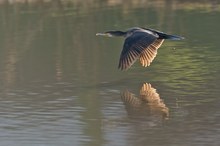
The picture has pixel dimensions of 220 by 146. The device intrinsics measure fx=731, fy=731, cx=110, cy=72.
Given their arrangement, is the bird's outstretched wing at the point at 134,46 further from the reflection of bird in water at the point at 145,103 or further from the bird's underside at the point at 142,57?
the reflection of bird in water at the point at 145,103

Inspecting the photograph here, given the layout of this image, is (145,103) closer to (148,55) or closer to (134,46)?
(134,46)

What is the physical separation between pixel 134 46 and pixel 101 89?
1.23 meters

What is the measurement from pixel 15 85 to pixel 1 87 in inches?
8.5

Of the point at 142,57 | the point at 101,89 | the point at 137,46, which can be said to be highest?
the point at 137,46

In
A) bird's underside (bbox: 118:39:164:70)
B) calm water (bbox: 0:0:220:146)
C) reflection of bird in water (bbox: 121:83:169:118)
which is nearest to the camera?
calm water (bbox: 0:0:220:146)

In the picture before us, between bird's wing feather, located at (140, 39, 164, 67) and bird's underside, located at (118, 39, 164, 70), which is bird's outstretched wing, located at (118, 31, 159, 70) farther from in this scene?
bird's wing feather, located at (140, 39, 164, 67)

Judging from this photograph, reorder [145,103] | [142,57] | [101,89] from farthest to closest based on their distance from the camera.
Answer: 1. [101,89]
2. [142,57]
3. [145,103]

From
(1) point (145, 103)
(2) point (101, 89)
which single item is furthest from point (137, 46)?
(2) point (101, 89)

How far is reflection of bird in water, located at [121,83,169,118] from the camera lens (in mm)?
9195

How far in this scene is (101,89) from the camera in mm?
10773

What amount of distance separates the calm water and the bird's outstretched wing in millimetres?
585

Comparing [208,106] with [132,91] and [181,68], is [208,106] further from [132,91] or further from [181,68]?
[181,68]

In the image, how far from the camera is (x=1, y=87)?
37.1 feet

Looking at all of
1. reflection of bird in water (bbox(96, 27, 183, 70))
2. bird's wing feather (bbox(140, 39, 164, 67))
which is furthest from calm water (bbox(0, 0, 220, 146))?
reflection of bird in water (bbox(96, 27, 183, 70))
